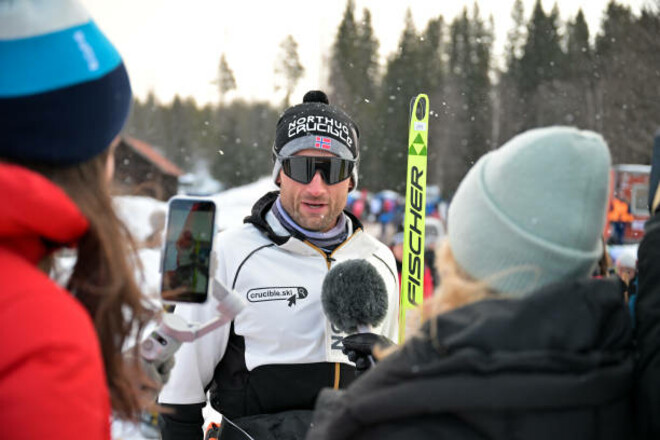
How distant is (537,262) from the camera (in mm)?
1146

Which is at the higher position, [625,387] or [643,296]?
[643,296]

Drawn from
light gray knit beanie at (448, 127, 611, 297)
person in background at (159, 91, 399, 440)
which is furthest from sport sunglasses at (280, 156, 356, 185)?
light gray knit beanie at (448, 127, 611, 297)

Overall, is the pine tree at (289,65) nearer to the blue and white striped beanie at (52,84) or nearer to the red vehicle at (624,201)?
the red vehicle at (624,201)

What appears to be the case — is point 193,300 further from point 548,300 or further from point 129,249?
point 548,300

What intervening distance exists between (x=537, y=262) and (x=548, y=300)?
11 cm

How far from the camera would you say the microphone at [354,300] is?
1.80 metres

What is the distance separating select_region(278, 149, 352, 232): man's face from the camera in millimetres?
2473

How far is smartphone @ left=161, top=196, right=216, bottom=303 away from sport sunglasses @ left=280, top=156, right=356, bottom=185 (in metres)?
1.10

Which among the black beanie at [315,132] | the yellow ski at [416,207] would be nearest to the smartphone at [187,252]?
the black beanie at [315,132]

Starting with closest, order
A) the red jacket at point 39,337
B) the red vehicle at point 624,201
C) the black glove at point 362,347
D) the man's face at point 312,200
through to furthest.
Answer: the red jacket at point 39,337, the black glove at point 362,347, the man's face at point 312,200, the red vehicle at point 624,201

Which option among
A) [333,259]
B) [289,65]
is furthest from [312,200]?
[289,65]

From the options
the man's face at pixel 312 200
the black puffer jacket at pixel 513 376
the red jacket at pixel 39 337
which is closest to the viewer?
the red jacket at pixel 39 337

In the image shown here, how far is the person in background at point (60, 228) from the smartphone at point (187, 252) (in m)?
0.08

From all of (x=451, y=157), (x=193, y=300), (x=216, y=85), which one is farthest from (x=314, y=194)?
(x=216, y=85)
